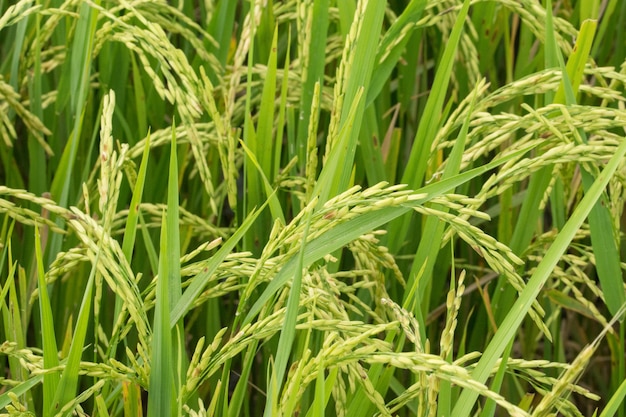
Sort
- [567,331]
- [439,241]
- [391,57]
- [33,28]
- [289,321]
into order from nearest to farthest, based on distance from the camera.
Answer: [289,321] → [439,241] → [391,57] → [33,28] → [567,331]

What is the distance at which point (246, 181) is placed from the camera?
1206 mm

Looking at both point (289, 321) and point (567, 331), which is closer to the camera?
point (289, 321)

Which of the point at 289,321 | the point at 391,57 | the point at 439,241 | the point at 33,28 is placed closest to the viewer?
the point at 289,321

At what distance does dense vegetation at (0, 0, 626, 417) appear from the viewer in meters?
0.83

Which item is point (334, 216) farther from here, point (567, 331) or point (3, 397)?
point (567, 331)

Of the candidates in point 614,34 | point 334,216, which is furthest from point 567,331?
point 334,216

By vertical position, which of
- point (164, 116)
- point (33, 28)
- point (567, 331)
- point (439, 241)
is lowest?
point (567, 331)

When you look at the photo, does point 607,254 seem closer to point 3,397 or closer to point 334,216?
point 334,216

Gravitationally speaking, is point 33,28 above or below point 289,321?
above

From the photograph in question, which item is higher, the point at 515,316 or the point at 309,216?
the point at 309,216

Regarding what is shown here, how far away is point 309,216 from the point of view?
0.78 meters

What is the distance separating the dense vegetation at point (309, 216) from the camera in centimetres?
83

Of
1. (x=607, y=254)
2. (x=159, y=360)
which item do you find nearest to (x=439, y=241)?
(x=607, y=254)

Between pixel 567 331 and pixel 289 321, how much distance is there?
96 cm
